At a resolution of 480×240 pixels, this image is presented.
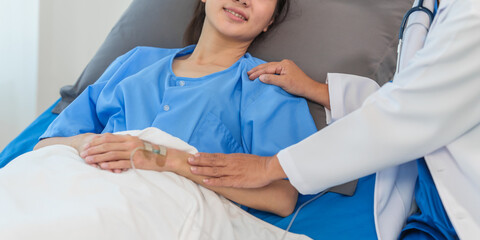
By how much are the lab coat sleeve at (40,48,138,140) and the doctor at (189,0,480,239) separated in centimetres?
51

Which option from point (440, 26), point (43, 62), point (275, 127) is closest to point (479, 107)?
point (440, 26)

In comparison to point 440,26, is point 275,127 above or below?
below

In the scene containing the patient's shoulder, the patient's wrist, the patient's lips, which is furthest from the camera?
the patient's shoulder

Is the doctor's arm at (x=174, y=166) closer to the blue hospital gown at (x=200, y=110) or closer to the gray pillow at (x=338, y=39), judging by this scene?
the blue hospital gown at (x=200, y=110)

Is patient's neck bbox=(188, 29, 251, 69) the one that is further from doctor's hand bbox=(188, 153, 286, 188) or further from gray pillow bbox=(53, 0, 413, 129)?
doctor's hand bbox=(188, 153, 286, 188)

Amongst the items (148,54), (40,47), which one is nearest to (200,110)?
(148,54)

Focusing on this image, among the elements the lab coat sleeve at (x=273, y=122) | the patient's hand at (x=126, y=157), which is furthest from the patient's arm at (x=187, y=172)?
the lab coat sleeve at (x=273, y=122)

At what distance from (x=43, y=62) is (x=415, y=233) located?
2.25 m

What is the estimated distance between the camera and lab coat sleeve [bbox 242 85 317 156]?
1384mm

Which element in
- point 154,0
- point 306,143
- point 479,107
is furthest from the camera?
point 154,0

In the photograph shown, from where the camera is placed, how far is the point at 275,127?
55.6 inches

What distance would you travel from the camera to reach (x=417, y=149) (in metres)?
1.06

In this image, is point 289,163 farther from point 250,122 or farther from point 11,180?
point 11,180

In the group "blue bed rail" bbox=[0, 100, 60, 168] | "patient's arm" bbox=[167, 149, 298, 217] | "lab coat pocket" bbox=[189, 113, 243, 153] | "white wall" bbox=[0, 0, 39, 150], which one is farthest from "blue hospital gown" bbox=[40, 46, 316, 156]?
"white wall" bbox=[0, 0, 39, 150]
